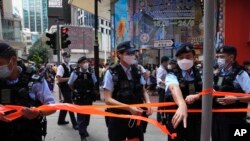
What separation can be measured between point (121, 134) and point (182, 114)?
4.68ft

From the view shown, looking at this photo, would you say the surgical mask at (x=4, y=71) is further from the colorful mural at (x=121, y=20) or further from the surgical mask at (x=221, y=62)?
the colorful mural at (x=121, y=20)

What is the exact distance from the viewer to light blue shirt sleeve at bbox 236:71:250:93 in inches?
186

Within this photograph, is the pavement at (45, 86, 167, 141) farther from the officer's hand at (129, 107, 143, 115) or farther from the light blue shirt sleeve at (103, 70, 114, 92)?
the officer's hand at (129, 107, 143, 115)

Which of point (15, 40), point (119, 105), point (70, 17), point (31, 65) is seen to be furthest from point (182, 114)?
point (70, 17)

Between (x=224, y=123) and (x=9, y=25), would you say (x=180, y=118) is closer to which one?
(x=224, y=123)

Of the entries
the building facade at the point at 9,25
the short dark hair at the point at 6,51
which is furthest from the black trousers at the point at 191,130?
the building facade at the point at 9,25

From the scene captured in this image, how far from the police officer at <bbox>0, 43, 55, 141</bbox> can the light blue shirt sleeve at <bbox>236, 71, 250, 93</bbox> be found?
93.0 inches

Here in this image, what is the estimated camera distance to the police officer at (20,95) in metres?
3.57

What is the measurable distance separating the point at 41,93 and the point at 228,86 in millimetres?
2290

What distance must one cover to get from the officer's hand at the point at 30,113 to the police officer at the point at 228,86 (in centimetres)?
215

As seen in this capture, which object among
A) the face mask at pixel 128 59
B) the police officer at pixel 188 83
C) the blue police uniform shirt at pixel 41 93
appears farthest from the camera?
the face mask at pixel 128 59

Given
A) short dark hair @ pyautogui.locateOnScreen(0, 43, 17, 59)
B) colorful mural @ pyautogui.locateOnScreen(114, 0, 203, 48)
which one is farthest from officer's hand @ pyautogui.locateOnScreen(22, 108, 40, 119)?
colorful mural @ pyautogui.locateOnScreen(114, 0, 203, 48)

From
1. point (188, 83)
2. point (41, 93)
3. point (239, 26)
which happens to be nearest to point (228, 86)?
point (188, 83)

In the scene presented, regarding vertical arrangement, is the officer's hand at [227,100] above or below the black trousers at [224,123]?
above
